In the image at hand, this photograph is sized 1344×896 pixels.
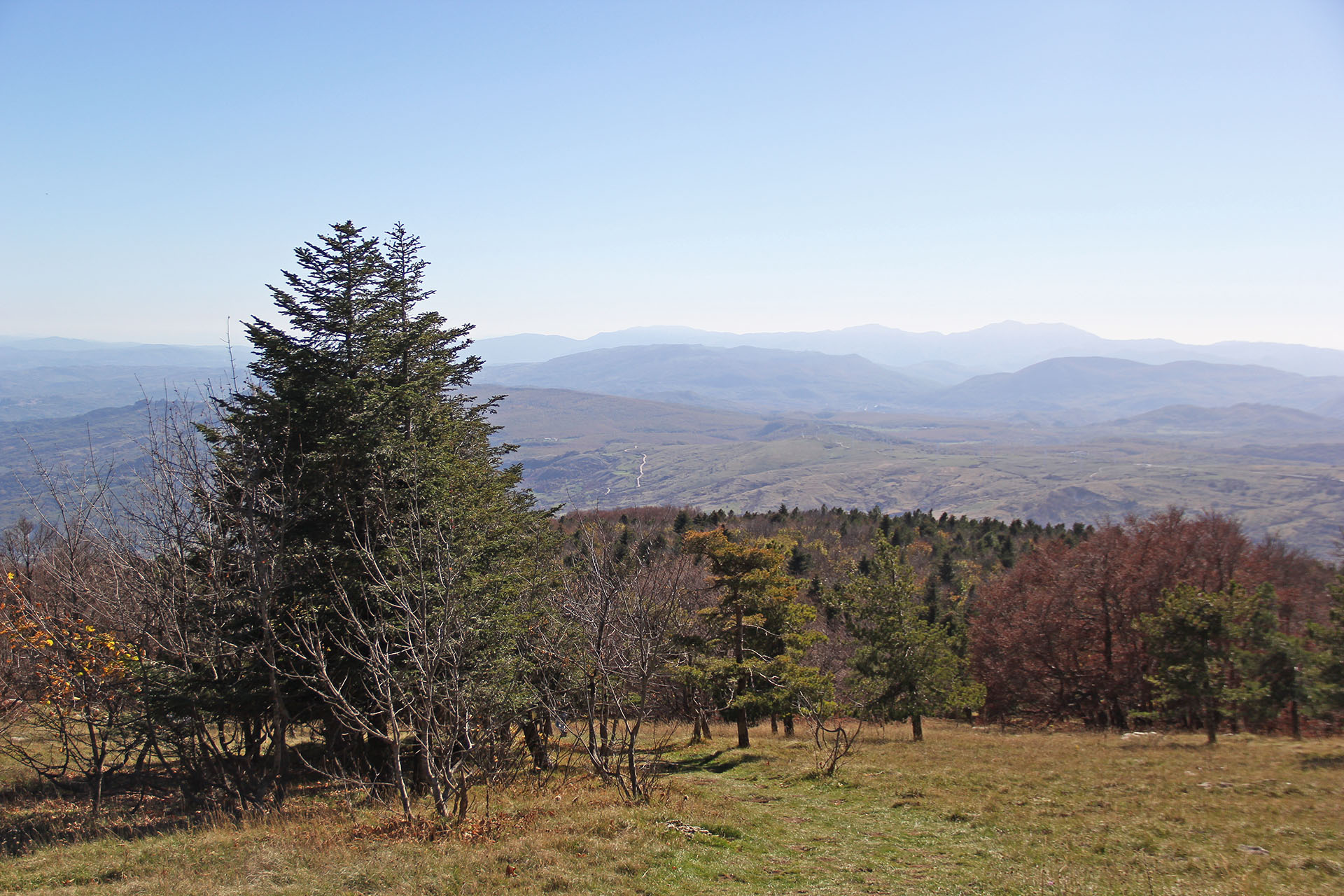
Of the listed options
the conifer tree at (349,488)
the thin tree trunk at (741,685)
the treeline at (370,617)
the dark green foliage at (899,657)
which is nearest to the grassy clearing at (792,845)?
the treeline at (370,617)

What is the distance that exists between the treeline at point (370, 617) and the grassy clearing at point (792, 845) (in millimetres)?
1139

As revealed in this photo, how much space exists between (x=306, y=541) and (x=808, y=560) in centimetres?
5382

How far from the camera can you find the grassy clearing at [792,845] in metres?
9.52

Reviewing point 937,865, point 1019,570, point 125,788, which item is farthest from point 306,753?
point 1019,570

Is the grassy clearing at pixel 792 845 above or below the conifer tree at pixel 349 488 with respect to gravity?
below

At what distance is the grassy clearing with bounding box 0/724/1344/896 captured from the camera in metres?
9.52

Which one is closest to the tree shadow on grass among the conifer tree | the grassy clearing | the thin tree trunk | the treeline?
the grassy clearing

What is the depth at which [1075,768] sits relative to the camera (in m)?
19.1

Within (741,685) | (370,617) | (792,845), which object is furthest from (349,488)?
(741,685)

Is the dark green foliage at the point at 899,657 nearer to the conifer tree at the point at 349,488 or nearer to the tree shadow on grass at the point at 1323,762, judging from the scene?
the tree shadow on grass at the point at 1323,762

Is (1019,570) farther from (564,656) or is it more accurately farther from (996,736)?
(564,656)

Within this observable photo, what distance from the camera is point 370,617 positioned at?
15.6 meters

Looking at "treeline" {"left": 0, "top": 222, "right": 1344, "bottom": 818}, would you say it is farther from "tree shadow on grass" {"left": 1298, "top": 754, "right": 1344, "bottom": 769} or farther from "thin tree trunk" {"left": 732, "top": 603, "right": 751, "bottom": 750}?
"tree shadow on grass" {"left": 1298, "top": 754, "right": 1344, "bottom": 769}

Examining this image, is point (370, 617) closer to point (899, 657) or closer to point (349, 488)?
point (349, 488)
